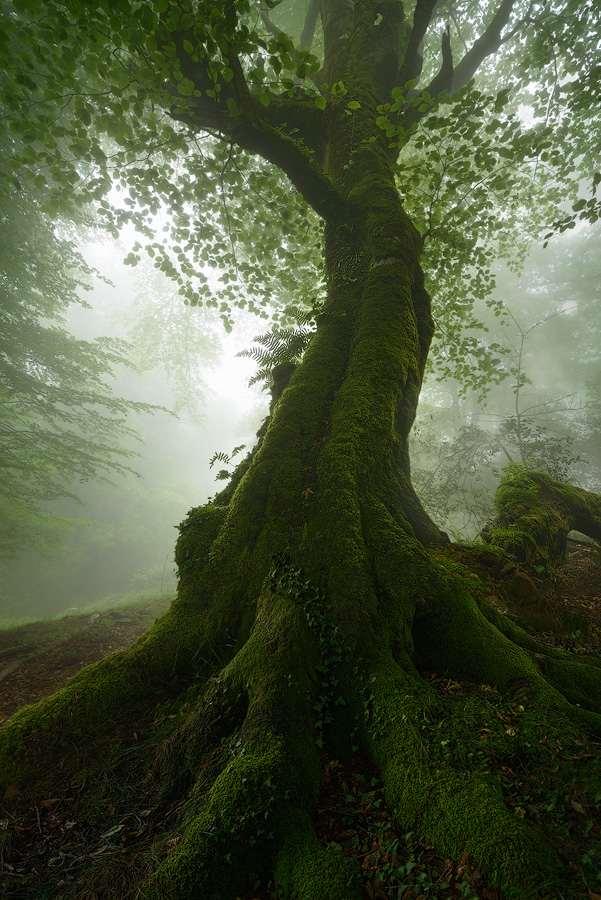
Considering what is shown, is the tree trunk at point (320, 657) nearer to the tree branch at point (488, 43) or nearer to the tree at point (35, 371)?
the tree branch at point (488, 43)

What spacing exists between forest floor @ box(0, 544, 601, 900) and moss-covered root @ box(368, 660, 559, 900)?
0.06m

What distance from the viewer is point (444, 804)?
5.36ft

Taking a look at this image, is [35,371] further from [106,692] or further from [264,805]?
[264,805]

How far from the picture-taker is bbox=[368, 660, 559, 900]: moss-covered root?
1.35m

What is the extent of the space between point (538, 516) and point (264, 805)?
16.2 feet

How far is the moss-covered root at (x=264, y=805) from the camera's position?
1.54 m

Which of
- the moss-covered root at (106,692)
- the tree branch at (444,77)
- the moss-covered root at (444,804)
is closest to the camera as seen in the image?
the moss-covered root at (444,804)

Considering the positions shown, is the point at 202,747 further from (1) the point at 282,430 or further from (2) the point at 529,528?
(2) the point at 529,528

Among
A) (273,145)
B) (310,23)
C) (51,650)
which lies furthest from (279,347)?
(310,23)

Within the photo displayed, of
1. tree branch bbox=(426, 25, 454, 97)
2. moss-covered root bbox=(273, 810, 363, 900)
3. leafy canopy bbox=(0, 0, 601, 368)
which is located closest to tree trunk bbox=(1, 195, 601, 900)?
moss-covered root bbox=(273, 810, 363, 900)

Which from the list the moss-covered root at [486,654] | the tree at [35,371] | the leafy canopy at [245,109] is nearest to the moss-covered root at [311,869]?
the moss-covered root at [486,654]

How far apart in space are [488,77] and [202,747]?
1658cm

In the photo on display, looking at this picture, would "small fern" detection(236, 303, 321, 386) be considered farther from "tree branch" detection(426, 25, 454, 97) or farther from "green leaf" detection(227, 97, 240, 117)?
"tree branch" detection(426, 25, 454, 97)

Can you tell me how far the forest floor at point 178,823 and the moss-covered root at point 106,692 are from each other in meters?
0.12
